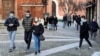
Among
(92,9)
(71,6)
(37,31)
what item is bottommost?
(71,6)

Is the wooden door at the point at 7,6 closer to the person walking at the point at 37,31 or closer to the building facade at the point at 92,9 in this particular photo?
the building facade at the point at 92,9

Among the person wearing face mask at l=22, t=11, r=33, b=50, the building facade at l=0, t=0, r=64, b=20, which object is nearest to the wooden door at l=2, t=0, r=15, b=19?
the building facade at l=0, t=0, r=64, b=20

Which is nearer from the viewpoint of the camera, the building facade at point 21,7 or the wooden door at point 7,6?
the building facade at point 21,7

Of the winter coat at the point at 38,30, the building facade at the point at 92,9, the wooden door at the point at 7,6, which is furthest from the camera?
the wooden door at the point at 7,6

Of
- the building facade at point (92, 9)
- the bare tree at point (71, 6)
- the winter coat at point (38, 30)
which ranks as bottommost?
the bare tree at point (71, 6)

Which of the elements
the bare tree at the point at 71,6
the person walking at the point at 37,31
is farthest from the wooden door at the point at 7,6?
the bare tree at the point at 71,6

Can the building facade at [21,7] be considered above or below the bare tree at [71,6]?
above

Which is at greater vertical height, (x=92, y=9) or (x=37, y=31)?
(x=37, y=31)

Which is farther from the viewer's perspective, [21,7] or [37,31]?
[21,7]

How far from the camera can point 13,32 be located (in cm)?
1593

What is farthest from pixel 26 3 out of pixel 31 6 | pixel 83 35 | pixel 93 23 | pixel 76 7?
pixel 76 7

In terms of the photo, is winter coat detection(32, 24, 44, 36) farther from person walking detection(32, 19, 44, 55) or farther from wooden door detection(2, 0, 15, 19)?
wooden door detection(2, 0, 15, 19)

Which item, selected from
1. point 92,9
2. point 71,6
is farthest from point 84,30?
point 71,6

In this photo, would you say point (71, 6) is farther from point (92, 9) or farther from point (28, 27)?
point (28, 27)
